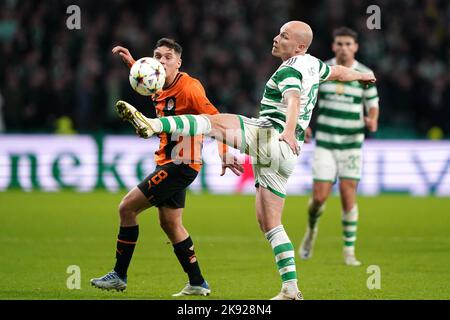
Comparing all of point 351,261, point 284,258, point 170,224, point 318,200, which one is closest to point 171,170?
point 170,224

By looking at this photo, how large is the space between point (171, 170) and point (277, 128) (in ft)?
3.10

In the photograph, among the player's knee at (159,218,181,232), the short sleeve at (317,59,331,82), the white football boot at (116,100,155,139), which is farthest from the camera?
the player's knee at (159,218,181,232)

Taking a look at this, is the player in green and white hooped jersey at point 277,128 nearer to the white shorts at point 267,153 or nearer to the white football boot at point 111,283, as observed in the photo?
the white shorts at point 267,153

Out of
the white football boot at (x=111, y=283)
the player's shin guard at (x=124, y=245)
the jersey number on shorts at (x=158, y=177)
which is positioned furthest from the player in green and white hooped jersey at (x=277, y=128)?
the white football boot at (x=111, y=283)

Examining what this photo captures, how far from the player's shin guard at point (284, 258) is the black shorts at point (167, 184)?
89cm

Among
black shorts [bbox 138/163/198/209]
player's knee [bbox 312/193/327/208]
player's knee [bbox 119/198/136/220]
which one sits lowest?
player's knee [bbox 312/193/327/208]

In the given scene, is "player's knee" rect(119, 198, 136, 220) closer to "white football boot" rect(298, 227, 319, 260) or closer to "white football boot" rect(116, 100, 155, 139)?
"white football boot" rect(116, 100, 155, 139)

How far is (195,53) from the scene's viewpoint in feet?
67.7

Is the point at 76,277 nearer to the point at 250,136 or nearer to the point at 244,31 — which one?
the point at 250,136

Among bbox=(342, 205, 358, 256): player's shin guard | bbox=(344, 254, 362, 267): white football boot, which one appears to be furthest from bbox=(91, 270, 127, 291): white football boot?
bbox=(342, 205, 358, 256): player's shin guard

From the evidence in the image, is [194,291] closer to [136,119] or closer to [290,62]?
[136,119]

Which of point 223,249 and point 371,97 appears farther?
point 223,249

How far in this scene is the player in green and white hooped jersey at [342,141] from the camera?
1062 centimetres

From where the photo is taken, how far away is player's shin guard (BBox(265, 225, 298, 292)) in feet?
24.1
